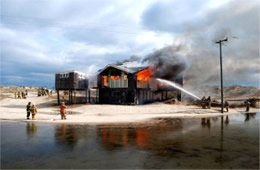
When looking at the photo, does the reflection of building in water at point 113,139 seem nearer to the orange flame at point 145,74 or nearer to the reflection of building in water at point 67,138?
the reflection of building in water at point 67,138

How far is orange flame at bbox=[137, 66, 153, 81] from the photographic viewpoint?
43769 millimetres

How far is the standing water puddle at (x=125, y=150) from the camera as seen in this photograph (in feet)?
32.8

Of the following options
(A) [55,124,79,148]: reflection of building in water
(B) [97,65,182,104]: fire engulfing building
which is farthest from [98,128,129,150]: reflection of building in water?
(B) [97,65,182,104]: fire engulfing building

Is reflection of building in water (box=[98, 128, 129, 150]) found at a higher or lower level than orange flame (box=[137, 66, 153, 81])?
lower

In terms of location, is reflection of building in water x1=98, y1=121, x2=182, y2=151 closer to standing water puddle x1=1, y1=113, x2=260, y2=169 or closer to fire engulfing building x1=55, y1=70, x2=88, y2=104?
standing water puddle x1=1, y1=113, x2=260, y2=169

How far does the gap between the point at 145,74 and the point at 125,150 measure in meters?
34.3

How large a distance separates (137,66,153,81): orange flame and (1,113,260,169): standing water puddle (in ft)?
87.7

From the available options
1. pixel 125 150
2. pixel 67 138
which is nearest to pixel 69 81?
pixel 67 138

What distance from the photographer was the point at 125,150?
12305 millimetres

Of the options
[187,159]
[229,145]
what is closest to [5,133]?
[187,159]

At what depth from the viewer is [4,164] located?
32.7ft

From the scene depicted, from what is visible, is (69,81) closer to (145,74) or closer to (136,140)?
(145,74)

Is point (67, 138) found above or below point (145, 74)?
below

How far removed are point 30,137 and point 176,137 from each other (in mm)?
9409
